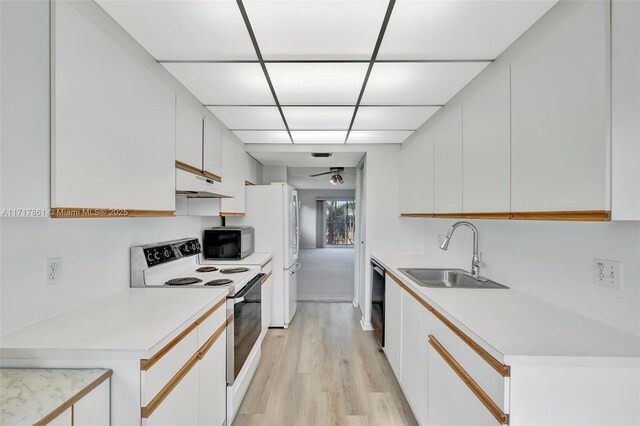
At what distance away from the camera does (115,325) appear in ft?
3.96

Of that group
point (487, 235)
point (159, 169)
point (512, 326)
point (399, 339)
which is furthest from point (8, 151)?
point (487, 235)

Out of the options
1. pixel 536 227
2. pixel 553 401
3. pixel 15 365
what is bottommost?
pixel 553 401

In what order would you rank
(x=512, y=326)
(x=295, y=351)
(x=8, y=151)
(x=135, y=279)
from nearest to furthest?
1. (x=8, y=151)
2. (x=512, y=326)
3. (x=135, y=279)
4. (x=295, y=351)

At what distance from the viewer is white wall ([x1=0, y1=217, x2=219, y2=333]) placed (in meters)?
1.11

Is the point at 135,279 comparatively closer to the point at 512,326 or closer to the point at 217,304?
the point at 217,304

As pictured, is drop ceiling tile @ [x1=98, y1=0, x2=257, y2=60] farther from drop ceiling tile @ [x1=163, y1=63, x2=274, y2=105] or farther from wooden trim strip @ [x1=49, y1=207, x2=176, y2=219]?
wooden trim strip @ [x1=49, y1=207, x2=176, y2=219]

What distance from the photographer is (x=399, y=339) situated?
224 centimetres

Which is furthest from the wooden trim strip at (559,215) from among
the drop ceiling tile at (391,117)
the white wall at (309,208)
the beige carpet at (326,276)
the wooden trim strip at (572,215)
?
the white wall at (309,208)

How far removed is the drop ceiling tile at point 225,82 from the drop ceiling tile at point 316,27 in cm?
26

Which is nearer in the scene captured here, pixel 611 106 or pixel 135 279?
pixel 611 106

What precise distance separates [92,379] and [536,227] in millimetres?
2155

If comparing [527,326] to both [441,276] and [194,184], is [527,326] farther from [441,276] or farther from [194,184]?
[194,184]

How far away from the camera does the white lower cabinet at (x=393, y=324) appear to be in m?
2.23

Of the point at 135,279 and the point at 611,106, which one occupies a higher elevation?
the point at 611,106
